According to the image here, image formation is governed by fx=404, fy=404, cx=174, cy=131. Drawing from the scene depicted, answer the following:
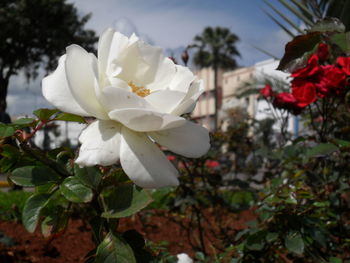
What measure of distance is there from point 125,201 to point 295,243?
70 cm

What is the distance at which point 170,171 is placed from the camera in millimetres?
506

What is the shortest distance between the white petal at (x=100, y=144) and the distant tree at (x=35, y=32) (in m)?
18.1

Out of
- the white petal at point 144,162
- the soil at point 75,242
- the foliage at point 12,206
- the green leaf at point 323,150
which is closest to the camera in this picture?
the white petal at point 144,162

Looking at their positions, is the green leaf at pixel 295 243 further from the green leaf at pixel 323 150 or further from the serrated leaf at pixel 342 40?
the serrated leaf at pixel 342 40

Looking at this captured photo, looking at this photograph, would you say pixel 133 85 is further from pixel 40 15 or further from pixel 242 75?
pixel 242 75

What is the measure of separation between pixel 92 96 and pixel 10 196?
4.34 m

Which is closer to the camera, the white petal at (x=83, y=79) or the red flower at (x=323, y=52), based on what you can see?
the white petal at (x=83, y=79)

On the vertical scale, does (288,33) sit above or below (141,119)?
above

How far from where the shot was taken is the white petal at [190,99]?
52cm

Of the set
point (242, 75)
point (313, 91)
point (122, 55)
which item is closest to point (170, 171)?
point (122, 55)

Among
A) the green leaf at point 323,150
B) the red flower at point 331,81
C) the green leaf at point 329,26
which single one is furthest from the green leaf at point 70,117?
the red flower at point 331,81

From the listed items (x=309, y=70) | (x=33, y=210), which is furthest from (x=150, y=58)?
(x=309, y=70)

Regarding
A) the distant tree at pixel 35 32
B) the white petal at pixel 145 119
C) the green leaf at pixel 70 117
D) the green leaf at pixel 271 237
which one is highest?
the distant tree at pixel 35 32

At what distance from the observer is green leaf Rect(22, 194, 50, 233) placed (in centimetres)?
54
